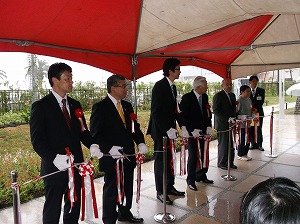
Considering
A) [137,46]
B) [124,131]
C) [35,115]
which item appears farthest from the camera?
[137,46]

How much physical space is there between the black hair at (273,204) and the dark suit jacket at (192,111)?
3561 mm

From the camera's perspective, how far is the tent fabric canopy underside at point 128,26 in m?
2.66

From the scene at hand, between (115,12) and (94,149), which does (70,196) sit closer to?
(94,149)

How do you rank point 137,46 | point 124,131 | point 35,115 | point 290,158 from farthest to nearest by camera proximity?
point 290,158 < point 137,46 < point 124,131 < point 35,115

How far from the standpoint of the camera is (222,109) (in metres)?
5.15

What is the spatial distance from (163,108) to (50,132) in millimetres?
1611

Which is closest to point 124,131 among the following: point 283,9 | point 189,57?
point 283,9

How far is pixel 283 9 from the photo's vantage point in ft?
8.71

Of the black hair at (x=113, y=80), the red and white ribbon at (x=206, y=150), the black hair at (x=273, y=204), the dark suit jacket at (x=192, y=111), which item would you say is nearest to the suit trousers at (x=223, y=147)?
the red and white ribbon at (x=206, y=150)

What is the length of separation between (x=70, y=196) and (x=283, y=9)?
8.75 ft

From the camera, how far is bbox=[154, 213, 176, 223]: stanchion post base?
335cm

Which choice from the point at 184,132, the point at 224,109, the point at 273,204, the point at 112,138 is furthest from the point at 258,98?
the point at 273,204

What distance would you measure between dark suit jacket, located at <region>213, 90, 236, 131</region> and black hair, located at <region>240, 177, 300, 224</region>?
15.0 feet

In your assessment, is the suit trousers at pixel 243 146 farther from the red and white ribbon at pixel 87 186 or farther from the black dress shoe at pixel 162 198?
the red and white ribbon at pixel 87 186
